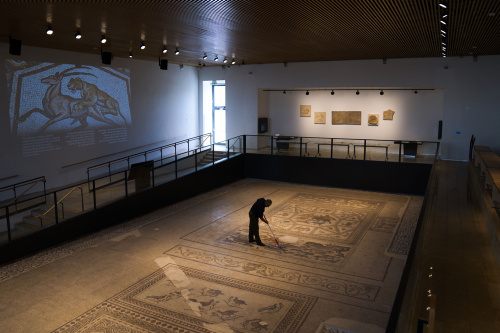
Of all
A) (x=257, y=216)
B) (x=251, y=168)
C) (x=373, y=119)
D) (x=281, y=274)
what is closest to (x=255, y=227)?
(x=257, y=216)

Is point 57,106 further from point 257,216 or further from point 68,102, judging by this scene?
point 257,216

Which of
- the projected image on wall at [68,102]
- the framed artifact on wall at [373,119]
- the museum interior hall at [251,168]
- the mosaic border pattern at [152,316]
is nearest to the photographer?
the mosaic border pattern at [152,316]

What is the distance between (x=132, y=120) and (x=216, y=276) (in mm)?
10960

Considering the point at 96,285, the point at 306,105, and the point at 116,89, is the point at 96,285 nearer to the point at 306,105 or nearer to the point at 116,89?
the point at 116,89

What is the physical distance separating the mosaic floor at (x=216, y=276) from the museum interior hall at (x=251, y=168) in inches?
1.9

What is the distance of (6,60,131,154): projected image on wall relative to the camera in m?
13.5

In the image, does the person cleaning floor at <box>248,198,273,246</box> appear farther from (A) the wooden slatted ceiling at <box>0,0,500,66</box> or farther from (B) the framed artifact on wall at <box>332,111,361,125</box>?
(B) the framed artifact on wall at <box>332,111,361,125</box>

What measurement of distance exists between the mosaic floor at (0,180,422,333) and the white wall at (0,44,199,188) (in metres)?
4.19

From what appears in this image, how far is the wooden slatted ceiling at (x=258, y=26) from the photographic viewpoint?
8.06 metres

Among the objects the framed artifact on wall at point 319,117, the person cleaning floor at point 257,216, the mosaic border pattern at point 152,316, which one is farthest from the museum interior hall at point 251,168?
the framed artifact on wall at point 319,117

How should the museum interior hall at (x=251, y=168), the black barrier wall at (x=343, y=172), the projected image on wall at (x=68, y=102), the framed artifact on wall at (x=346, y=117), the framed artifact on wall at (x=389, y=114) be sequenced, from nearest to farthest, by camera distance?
the museum interior hall at (x=251, y=168) → the projected image on wall at (x=68, y=102) → the black barrier wall at (x=343, y=172) → the framed artifact on wall at (x=389, y=114) → the framed artifact on wall at (x=346, y=117)

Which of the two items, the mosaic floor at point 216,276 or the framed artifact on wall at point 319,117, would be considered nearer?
the mosaic floor at point 216,276

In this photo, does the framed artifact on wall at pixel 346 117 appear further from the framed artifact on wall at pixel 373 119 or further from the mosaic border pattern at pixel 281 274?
the mosaic border pattern at pixel 281 274

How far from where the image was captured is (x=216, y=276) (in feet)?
27.5
